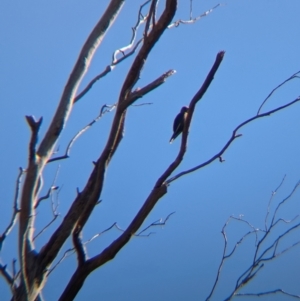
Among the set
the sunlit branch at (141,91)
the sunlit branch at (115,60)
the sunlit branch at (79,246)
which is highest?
the sunlit branch at (115,60)

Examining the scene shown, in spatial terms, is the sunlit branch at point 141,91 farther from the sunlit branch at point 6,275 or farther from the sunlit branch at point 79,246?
the sunlit branch at point 6,275

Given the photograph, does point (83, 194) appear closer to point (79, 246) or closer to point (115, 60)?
point (79, 246)

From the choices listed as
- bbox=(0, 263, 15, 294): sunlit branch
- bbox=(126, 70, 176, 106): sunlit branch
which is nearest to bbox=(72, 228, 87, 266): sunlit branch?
bbox=(0, 263, 15, 294): sunlit branch

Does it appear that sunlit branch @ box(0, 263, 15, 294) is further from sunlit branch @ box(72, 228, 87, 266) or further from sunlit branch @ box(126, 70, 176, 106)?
sunlit branch @ box(126, 70, 176, 106)

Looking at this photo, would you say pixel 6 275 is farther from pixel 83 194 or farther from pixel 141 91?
pixel 141 91

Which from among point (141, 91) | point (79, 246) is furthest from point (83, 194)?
point (141, 91)

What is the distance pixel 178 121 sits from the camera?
1.74 m

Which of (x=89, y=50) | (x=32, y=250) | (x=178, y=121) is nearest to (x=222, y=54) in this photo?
(x=89, y=50)

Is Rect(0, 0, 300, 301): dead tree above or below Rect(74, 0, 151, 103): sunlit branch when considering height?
below

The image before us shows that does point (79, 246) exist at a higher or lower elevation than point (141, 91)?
lower

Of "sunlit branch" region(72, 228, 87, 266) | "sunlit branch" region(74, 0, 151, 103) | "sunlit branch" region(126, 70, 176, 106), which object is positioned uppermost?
"sunlit branch" region(74, 0, 151, 103)

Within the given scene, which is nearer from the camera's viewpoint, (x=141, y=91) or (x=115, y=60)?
(x=141, y=91)

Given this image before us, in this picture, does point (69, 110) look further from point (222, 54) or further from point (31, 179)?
point (222, 54)

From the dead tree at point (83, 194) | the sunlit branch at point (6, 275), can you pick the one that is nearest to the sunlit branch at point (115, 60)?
the dead tree at point (83, 194)
